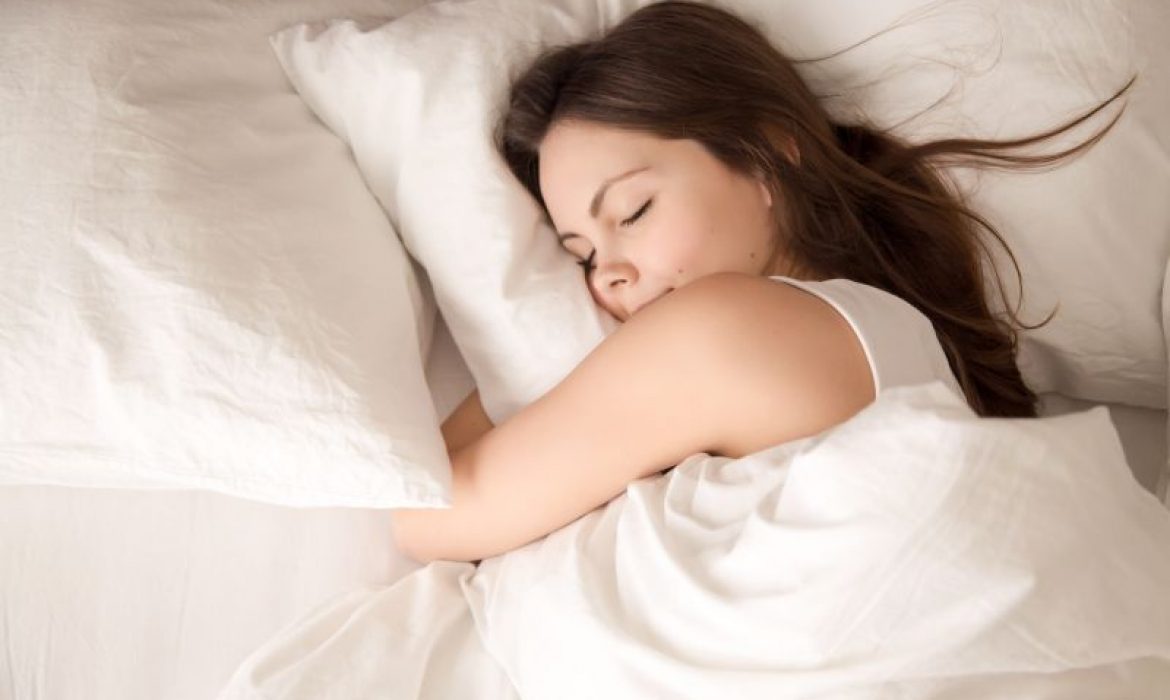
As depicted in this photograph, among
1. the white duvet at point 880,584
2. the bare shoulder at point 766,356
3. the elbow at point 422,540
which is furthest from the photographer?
the elbow at point 422,540

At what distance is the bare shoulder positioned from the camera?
0.94 meters

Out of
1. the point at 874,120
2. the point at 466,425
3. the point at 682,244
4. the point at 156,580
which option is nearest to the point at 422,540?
the point at 466,425

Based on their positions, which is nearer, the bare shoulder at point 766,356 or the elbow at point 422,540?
the bare shoulder at point 766,356

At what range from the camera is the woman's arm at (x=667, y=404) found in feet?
3.09

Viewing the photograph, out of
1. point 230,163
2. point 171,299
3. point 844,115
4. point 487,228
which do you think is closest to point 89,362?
point 171,299

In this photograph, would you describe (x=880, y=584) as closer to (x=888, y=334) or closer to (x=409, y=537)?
(x=888, y=334)

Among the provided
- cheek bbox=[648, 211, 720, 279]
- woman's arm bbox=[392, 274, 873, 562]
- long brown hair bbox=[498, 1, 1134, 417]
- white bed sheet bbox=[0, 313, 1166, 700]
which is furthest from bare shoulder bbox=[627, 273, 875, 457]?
white bed sheet bbox=[0, 313, 1166, 700]

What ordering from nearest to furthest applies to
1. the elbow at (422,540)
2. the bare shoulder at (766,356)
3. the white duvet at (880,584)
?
the white duvet at (880,584), the bare shoulder at (766,356), the elbow at (422,540)

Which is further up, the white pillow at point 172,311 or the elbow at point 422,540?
the white pillow at point 172,311

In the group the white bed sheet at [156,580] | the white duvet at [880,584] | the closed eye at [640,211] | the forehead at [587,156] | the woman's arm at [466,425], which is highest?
the forehead at [587,156]

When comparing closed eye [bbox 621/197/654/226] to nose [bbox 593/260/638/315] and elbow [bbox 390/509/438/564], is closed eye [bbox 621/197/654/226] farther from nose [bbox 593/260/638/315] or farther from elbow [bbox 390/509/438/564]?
elbow [bbox 390/509/438/564]

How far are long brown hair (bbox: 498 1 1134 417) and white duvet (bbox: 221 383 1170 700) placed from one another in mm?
329

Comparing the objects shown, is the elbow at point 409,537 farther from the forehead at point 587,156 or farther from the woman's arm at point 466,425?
the forehead at point 587,156

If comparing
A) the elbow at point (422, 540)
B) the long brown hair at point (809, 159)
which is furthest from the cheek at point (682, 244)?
the elbow at point (422, 540)
